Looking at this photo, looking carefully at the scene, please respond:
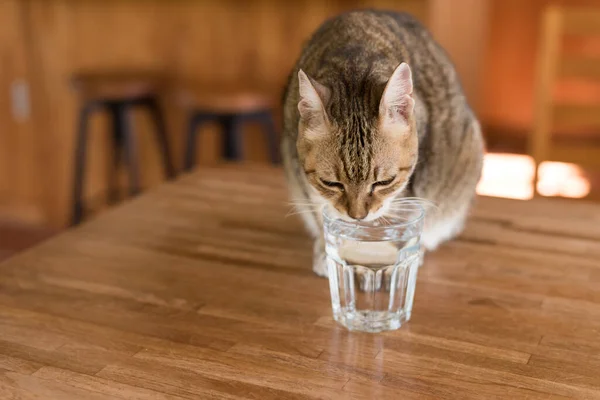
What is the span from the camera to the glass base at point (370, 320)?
100cm

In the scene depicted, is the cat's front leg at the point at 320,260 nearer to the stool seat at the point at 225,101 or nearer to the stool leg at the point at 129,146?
the stool seat at the point at 225,101

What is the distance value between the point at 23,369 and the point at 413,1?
2.39m

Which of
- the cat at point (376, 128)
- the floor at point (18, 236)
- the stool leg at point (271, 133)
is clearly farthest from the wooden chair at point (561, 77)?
the floor at point (18, 236)

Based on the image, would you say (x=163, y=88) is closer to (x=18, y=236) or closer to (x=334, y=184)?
(x=18, y=236)

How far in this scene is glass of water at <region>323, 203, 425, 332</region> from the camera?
3.30ft

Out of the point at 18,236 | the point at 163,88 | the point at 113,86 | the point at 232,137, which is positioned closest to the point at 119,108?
the point at 113,86

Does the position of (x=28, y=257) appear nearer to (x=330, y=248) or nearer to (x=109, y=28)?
(x=330, y=248)

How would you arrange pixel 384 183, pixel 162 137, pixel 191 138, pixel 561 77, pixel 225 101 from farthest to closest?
pixel 162 137, pixel 191 138, pixel 225 101, pixel 561 77, pixel 384 183

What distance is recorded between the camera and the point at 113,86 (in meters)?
2.91

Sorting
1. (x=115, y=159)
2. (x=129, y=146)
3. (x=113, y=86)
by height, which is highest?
(x=113, y=86)

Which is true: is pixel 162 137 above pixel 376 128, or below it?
below

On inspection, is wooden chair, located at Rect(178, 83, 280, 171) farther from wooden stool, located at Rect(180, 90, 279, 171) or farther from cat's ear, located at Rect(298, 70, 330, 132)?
cat's ear, located at Rect(298, 70, 330, 132)

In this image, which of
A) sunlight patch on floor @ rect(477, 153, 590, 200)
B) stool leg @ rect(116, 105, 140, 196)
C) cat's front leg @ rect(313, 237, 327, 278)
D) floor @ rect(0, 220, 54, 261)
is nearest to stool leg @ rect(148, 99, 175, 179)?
stool leg @ rect(116, 105, 140, 196)

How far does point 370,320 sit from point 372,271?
0.21ft
